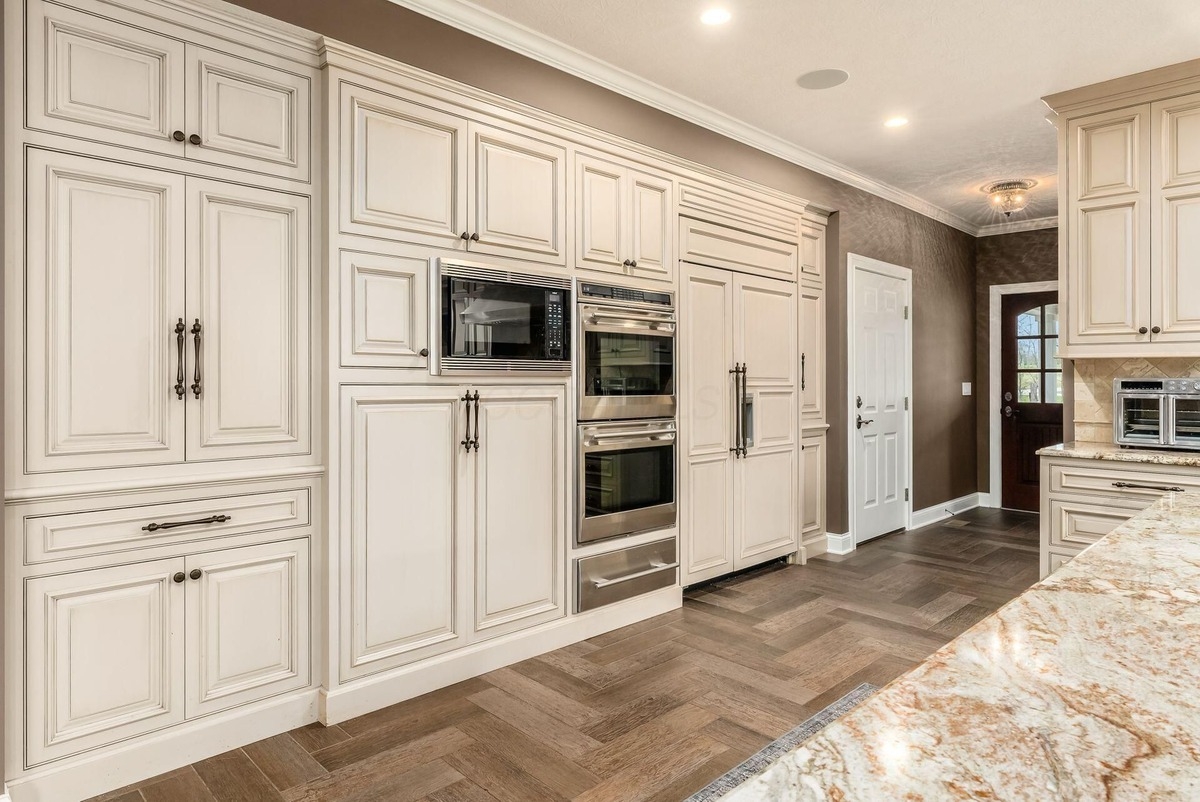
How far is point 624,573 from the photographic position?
351 cm

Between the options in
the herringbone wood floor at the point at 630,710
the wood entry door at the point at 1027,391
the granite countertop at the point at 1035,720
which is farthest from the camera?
the wood entry door at the point at 1027,391

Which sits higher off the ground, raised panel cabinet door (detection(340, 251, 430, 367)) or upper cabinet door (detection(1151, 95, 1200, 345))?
upper cabinet door (detection(1151, 95, 1200, 345))

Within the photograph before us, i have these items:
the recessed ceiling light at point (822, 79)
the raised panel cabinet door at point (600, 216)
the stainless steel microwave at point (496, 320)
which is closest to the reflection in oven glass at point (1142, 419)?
the recessed ceiling light at point (822, 79)

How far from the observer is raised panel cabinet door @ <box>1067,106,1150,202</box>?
3496 mm

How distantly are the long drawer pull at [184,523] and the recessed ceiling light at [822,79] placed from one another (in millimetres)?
3240

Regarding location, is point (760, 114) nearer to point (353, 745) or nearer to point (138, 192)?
point (138, 192)

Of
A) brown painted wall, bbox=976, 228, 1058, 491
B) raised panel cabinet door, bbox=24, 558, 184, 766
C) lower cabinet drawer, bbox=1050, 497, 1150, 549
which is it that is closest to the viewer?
raised panel cabinet door, bbox=24, 558, 184, 766

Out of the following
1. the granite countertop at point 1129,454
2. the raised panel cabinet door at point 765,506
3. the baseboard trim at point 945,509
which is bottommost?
the baseboard trim at point 945,509

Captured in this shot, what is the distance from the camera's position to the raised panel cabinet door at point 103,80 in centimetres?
199

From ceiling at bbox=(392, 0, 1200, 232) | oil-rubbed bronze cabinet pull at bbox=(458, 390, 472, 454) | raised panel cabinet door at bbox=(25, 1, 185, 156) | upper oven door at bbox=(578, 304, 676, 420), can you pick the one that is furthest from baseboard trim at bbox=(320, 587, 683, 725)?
ceiling at bbox=(392, 0, 1200, 232)

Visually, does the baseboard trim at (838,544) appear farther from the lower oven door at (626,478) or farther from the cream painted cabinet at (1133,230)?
the cream painted cabinet at (1133,230)

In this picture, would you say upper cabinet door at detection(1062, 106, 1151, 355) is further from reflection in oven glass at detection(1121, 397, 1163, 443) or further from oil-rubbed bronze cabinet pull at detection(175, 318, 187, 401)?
oil-rubbed bronze cabinet pull at detection(175, 318, 187, 401)

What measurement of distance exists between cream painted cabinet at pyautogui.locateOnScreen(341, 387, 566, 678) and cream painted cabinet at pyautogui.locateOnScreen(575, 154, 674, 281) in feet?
2.46

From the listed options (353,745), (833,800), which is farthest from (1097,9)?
(353,745)
